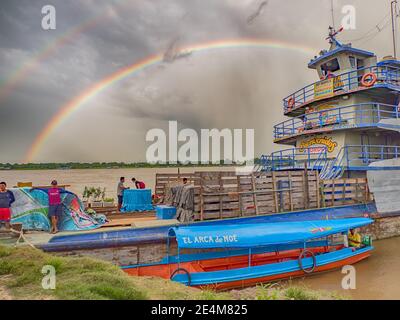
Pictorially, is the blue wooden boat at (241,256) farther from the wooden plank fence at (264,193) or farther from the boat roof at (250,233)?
the wooden plank fence at (264,193)

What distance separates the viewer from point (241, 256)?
997 centimetres

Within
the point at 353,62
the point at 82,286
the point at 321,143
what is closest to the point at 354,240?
the point at 321,143

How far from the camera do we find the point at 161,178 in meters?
19.0

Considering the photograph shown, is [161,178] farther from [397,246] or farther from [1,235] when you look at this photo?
[397,246]

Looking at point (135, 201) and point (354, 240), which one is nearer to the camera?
point (354, 240)

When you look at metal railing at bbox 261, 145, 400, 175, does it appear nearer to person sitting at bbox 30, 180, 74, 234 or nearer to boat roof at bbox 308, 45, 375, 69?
boat roof at bbox 308, 45, 375, 69

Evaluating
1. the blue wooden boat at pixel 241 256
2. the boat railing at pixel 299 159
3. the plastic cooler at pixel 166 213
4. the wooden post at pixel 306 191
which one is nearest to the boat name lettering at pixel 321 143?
the boat railing at pixel 299 159

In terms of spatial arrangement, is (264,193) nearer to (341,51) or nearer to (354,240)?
(354,240)

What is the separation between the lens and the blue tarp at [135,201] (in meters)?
14.1

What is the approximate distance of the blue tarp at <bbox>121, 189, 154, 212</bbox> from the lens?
14055mm

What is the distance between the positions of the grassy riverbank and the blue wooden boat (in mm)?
2538

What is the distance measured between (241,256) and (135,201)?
6.54m
